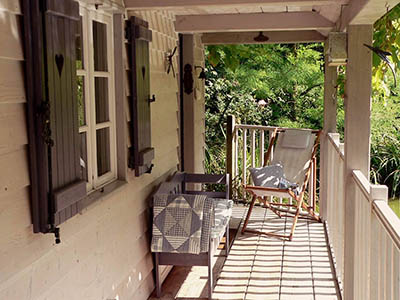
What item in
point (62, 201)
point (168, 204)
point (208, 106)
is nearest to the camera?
point (62, 201)

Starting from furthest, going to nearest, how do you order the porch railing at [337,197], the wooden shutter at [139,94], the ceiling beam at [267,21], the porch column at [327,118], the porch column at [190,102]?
the porch column at [327,118] → the porch column at [190,102] → the ceiling beam at [267,21] → the porch railing at [337,197] → the wooden shutter at [139,94]

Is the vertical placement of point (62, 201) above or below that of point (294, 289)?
above

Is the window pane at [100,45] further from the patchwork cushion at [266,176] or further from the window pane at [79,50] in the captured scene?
the patchwork cushion at [266,176]

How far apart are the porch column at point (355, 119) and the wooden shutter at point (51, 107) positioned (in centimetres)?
185

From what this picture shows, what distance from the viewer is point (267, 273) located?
195 inches

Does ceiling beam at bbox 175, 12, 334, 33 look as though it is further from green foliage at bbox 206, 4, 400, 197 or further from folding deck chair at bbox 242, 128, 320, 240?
green foliage at bbox 206, 4, 400, 197

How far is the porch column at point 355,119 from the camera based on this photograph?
12.1ft

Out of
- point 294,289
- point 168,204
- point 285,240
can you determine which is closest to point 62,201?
point 168,204

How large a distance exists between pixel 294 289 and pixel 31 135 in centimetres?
285

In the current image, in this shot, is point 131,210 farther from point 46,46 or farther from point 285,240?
point 285,240

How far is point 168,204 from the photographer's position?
4262mm

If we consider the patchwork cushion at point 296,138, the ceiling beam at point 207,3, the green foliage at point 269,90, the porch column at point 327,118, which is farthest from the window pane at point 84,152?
the green foliage at point 269,90

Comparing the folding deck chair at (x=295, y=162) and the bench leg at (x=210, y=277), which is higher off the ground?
the folding deck chair at (x=295, y=162)

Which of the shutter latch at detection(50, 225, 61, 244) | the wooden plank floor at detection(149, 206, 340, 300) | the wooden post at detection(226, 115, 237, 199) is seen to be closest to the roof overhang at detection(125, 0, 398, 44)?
the shutter latch at detection(50, 225, 61, 244)
